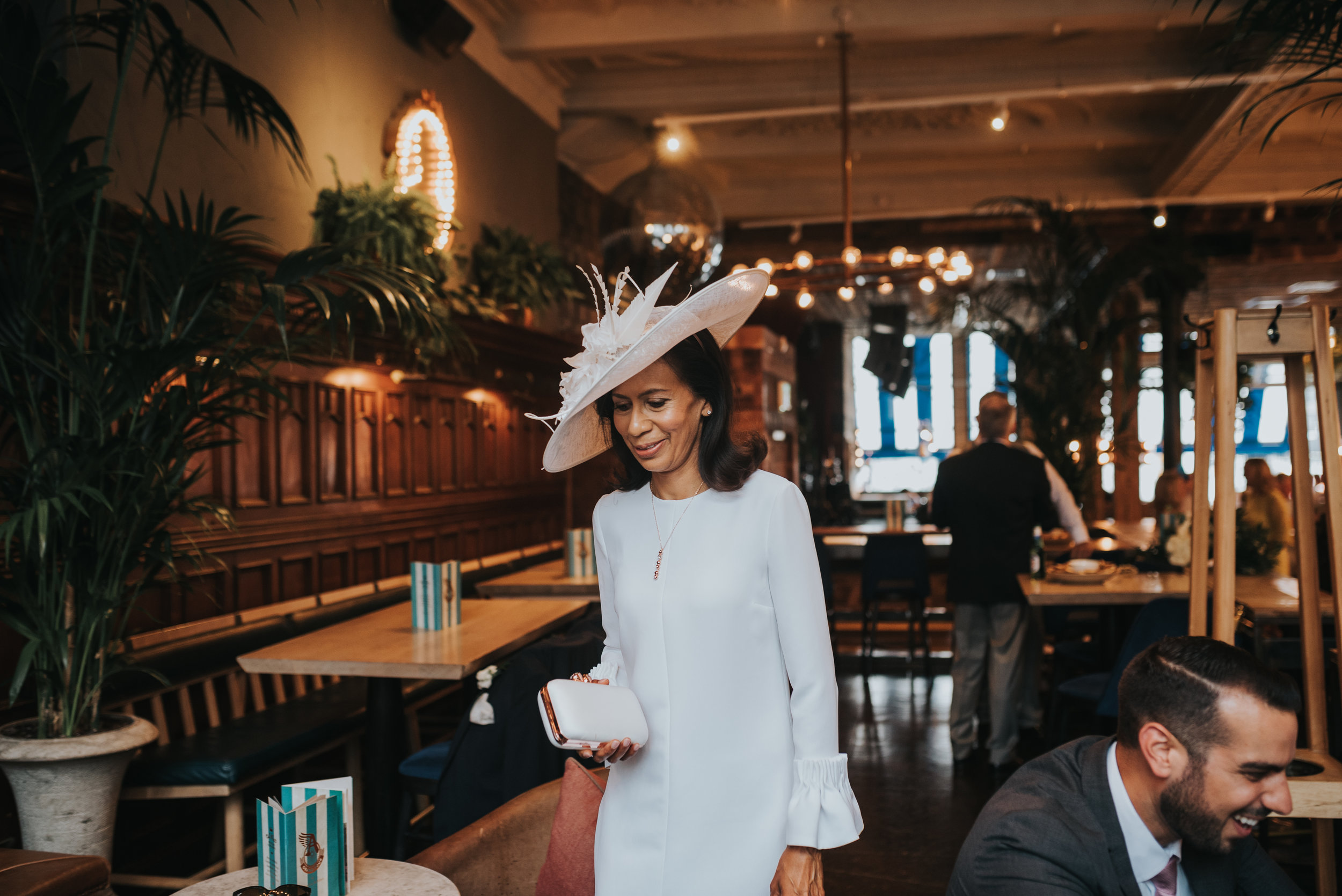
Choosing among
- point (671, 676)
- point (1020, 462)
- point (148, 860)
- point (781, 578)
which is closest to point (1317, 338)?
point (781, 578)

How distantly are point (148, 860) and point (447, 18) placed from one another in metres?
5.13

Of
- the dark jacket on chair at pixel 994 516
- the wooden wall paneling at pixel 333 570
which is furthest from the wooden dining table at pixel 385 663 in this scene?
the dark jacket on chair at pixel 994 516

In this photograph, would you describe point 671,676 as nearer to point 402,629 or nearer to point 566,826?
point 566,826

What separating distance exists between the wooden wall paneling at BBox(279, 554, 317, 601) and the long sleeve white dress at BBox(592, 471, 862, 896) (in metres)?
3.79

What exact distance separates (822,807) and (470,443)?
5985 millimetres

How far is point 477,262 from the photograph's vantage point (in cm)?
720

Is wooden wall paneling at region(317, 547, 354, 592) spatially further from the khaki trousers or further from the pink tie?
the pink tie

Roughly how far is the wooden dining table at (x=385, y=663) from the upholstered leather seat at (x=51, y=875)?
973mm

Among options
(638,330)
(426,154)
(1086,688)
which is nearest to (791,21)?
(426,154)

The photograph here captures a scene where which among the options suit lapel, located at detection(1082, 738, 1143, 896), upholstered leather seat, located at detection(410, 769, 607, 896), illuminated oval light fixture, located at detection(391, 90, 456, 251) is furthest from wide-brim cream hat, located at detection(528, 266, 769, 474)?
illuminated oval light fixture, located at detection(391, 90, 456, 251)

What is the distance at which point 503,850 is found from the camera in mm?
2078

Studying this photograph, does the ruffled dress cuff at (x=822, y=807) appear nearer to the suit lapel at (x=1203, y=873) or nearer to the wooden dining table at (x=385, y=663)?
the suit lapel at (x=1203, y=873)

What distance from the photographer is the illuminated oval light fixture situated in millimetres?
6383

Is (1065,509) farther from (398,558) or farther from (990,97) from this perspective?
(990,97)
